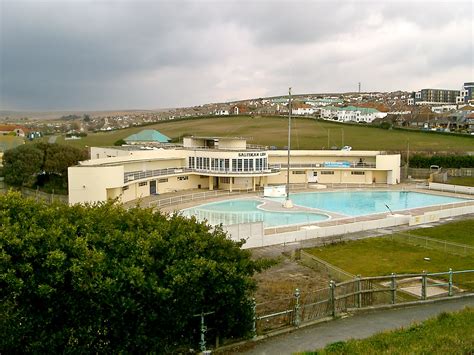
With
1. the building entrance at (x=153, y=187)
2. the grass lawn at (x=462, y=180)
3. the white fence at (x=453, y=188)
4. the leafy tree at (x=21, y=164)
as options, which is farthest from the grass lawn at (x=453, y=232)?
the leafy tree at (x=21, y=164)

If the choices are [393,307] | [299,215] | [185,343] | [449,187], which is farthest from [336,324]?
[449,187]

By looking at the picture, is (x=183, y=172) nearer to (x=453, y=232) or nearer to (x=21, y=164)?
(x=21, y=164)

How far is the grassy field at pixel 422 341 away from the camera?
29.3 ft

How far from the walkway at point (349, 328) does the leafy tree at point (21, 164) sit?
124 feet

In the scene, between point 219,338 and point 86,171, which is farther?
point 86,171

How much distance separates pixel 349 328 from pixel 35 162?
3870cm

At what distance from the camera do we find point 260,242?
1054 inches

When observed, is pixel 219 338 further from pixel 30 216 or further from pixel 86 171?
pixel 86 171

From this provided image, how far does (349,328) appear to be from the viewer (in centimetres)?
1188

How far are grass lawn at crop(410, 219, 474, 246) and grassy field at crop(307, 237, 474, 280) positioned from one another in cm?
328

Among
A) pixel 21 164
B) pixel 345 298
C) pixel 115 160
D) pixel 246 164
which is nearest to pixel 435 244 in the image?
pixel 345 298

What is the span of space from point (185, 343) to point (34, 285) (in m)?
3.54

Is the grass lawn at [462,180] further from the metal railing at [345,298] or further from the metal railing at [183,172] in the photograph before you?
the metal railing at [345,298]

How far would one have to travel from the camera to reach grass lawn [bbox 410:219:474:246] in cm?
2794
